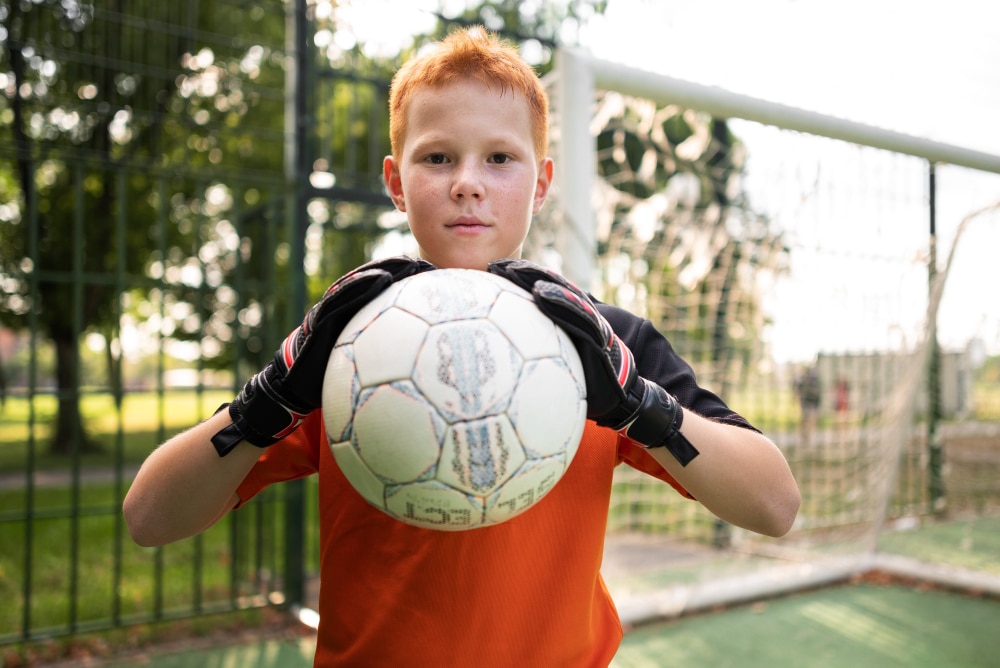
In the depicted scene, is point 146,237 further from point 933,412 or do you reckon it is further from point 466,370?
point 466,370

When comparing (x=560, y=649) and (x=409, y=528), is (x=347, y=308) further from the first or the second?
(x=560, y=649)

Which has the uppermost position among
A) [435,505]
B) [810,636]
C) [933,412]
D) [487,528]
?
[435,505]

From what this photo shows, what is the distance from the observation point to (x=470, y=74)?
1311 millimetres

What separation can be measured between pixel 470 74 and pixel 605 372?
1.94 ft

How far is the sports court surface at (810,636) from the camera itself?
382 cm

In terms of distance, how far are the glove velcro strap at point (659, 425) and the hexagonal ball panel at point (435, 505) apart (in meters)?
0.27

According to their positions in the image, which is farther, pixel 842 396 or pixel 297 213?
pixel 842 396

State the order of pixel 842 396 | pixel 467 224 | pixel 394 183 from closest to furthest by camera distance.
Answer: pixel 467 224 → pixel 394 183 → pixel 842 396

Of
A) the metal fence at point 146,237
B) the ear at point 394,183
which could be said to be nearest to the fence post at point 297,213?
the metal fence at point 146,237

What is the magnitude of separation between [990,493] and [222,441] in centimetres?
690

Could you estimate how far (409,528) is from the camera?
126 centimetres

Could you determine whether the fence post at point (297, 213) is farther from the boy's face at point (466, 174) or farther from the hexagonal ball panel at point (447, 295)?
the hexagonal ball panel at point (447, 295)

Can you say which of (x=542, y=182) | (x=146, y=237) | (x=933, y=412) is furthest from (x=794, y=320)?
(x=146, y=237)

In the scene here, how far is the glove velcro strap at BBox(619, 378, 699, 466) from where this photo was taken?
1.09 meters
